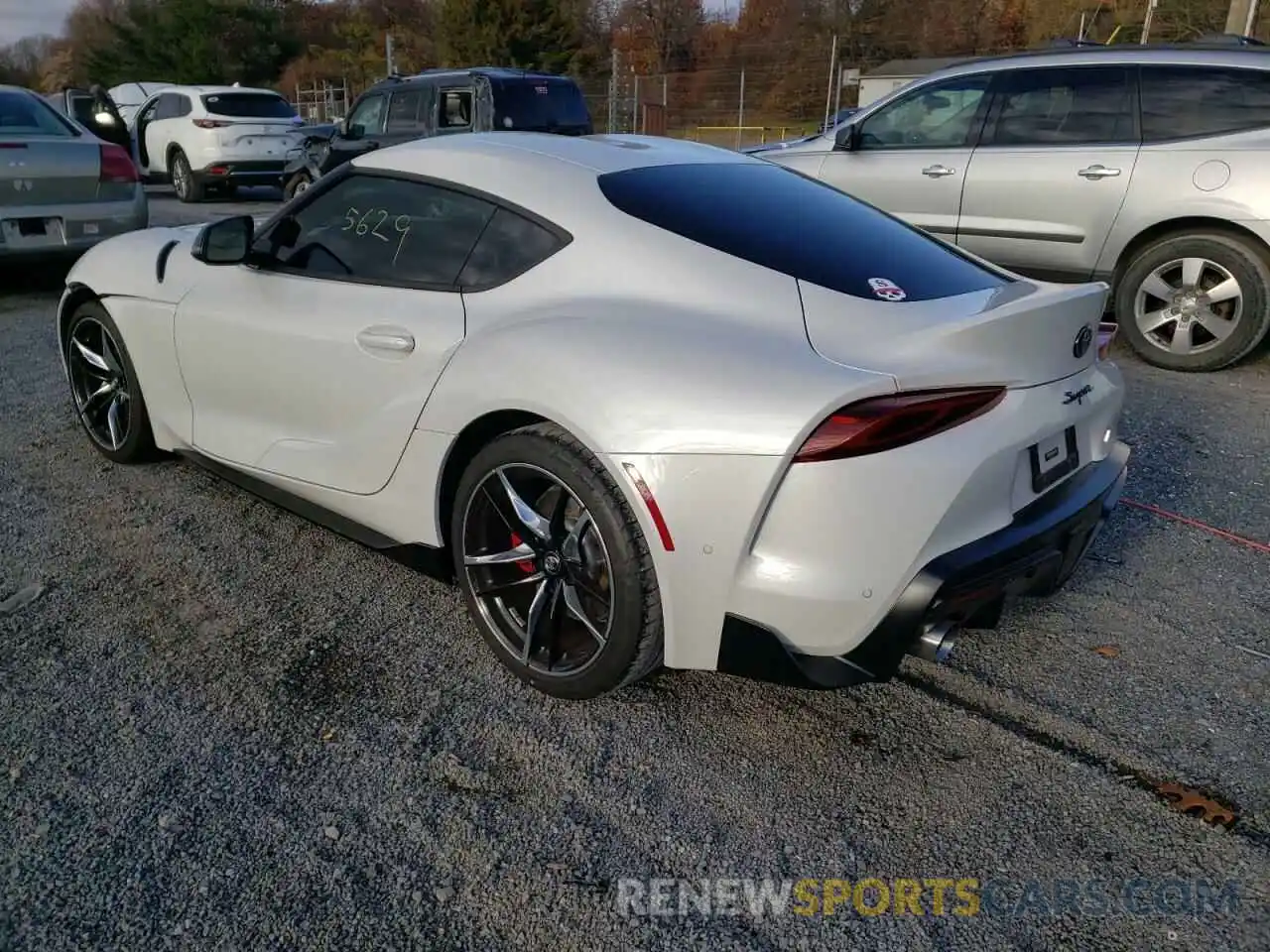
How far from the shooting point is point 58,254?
23.8ft

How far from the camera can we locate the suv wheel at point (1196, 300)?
562cm

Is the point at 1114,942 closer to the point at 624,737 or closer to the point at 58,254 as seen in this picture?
the point at 624,737

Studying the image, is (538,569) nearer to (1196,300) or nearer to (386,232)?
(386,232)

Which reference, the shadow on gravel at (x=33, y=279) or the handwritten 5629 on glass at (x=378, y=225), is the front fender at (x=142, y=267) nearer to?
the handwritten 5629 on glass at (x=378, y=225)

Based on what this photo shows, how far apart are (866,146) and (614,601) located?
227 inches

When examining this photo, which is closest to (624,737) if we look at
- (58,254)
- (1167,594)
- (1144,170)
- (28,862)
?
(28,862)

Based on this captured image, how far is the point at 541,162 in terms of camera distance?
290 cm

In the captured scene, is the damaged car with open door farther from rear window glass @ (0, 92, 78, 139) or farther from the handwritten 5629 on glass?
the handwritten 5629 on glass

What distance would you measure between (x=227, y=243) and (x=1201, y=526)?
3.77 metres

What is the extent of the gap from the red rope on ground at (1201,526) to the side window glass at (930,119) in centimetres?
362

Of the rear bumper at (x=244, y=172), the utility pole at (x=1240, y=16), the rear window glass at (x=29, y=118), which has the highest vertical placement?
the utility pole at (x=1240, y=16)

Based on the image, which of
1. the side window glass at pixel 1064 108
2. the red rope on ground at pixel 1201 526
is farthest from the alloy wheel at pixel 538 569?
the side window glass at pixel 1064 108

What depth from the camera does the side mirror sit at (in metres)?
3.37

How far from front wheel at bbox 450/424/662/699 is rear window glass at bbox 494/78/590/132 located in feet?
29.2
